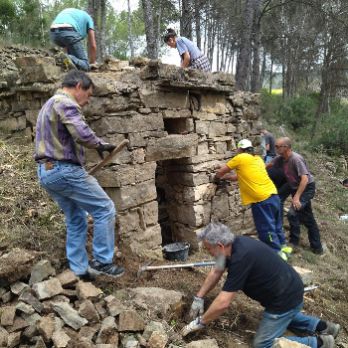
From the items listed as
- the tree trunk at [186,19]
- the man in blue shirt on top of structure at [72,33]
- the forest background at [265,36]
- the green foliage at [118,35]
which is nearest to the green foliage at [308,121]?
the forest background at [265,36]

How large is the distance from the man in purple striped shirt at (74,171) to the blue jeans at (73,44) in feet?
5.95

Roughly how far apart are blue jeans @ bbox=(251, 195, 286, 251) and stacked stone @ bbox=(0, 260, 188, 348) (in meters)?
2.30

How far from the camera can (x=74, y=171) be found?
3.43 meters

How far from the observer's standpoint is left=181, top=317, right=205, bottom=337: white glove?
3359mm

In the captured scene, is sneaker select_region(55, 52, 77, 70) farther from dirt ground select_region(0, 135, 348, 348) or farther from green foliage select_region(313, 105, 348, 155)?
green foliage select_region(313, 105, 348, 155)

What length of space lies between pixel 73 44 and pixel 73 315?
371 cm

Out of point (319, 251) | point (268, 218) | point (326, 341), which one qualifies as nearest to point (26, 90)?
point (268, 218)

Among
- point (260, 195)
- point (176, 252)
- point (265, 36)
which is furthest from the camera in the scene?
point (265, 36)

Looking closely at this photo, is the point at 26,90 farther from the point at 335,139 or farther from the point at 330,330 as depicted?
the point at 335,139

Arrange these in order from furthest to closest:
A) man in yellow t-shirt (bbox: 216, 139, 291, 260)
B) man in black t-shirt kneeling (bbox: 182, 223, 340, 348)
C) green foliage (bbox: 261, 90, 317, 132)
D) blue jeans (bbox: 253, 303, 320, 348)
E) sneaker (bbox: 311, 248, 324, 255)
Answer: green foliage (bbox: 261, 90, 317, 132) → sneaker (bbox: 311, 248, 324, 255) → man in yellow t-shirt (bbox: 216, 139, 291, 260) → blue jeans (bbox: 253, 303, 320, 348) → man in black t-shirt kneeling (bbox: 182, 223, 340, 348)

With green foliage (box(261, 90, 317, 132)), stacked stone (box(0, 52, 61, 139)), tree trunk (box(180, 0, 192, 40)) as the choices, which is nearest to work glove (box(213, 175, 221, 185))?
stacked stone (box(0, 52, 61, 139))

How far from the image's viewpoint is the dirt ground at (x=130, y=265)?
3766 millimetres

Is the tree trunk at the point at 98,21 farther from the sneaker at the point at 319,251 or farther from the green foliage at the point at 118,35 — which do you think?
the green foliage at the point at 118,35

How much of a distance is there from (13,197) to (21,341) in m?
1.91
